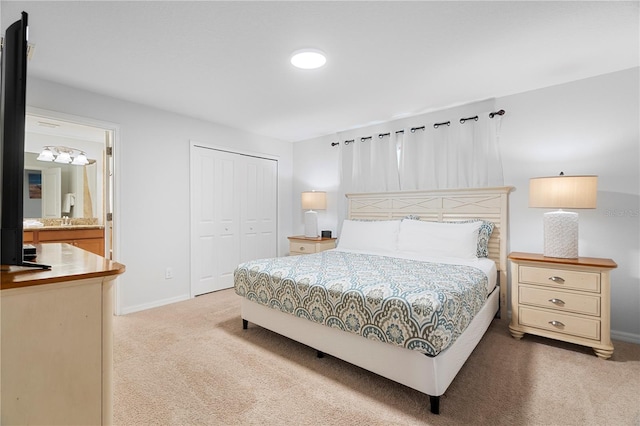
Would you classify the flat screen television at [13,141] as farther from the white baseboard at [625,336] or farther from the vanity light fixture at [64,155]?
the vanity light fixture at [64,155]

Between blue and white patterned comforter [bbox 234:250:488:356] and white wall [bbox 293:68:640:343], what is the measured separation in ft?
3.95

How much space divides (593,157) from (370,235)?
2.24 m

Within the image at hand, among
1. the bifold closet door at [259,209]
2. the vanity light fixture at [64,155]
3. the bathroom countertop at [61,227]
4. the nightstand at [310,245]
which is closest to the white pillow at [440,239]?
the nightstand at [310,245]

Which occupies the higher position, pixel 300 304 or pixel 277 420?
→ pixel 300 304

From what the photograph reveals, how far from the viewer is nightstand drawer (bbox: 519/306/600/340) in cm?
234

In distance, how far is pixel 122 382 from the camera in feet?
6.50

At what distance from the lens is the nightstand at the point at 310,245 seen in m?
4.22

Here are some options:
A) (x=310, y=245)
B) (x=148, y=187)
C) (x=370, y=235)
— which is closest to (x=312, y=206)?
(x=310, y=245)

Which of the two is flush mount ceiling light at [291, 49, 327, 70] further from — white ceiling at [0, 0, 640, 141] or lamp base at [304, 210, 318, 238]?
lamp base at [304, 210, 318, 238]

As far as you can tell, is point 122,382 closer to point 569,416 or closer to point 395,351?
point 395,351

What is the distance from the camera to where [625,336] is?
104 inches

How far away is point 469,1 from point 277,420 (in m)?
2.60

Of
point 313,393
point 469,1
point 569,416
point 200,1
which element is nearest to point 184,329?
point 313,393

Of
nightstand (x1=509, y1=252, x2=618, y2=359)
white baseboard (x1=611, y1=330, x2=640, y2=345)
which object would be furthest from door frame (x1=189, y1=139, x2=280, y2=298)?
white baseboard (x1=611, y1=330, x2=640, y2=345)
